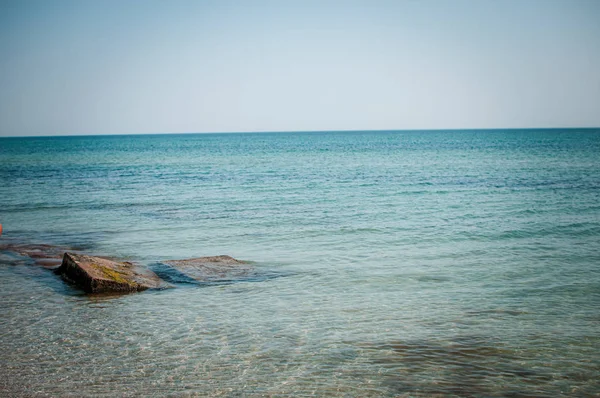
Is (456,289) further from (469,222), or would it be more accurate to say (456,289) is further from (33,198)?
(33,198)

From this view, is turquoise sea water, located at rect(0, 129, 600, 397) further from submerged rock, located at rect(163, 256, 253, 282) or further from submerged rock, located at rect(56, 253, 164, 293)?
submerged rock, located at rect(163, 256, 253, 282)

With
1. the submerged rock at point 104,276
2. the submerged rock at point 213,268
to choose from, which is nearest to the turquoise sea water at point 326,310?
the submerged rock at point 104,276

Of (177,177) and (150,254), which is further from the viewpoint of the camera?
(177,177)

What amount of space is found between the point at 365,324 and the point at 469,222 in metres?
11.7

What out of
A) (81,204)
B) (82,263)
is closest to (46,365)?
(82,263)

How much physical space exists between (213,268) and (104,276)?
2.65 m

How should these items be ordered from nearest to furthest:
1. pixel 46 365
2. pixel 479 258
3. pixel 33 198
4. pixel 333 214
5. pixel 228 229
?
pixel 46 365, pixel 479 258, pixel 228 229, pixel 333 214, pixel 33 198

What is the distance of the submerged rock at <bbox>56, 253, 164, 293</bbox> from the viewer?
10.8m

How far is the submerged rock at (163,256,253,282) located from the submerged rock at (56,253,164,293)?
78cm

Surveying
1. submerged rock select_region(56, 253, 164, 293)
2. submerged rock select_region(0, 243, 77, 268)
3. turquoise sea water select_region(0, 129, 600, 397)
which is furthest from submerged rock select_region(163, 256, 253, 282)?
submerged rock select_region(0, 243, 77, 268)

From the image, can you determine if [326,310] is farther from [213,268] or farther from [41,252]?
[41,252]

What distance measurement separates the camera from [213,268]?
41.3ft

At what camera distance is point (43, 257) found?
1439cm

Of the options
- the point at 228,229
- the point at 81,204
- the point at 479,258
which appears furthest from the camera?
the point at 81,204
